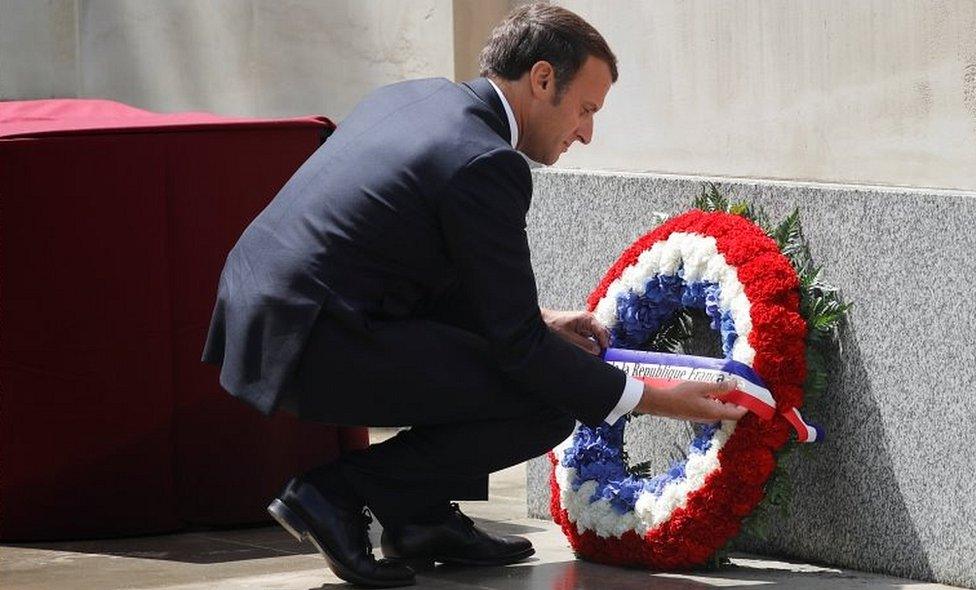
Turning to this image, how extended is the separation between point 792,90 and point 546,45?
2.52 ft

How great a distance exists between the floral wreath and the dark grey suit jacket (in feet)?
1.33

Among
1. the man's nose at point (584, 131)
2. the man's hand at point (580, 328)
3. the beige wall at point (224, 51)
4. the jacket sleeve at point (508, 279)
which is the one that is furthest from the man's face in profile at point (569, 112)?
the beige wall at point (224, 51)

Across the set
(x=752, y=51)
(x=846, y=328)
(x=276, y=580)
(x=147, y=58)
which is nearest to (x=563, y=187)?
(x=752, y=51)

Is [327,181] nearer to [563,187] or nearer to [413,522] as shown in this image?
[413,522]

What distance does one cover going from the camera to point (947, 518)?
4359 millimetres

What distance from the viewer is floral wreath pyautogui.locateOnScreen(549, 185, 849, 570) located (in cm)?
449

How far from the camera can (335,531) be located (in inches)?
171

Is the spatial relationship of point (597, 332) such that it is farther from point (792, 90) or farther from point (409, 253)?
point (792, 90)

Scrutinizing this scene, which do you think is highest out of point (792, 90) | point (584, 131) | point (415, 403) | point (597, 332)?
point (792, 90)

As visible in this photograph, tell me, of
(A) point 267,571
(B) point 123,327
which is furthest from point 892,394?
(B) point 123,327

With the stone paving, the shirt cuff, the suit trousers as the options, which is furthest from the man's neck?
the stone paving

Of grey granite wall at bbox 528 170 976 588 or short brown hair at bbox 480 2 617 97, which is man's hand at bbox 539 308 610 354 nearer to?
grey granite wall at bbox 528 170 976 588

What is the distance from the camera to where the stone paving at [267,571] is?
4.47 m

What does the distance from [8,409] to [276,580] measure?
1.05m
